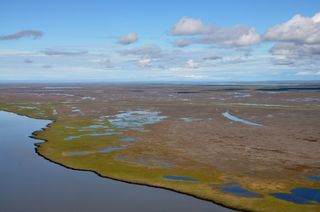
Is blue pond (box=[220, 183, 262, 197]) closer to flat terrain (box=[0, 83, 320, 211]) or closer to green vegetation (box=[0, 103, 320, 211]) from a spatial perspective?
flat terrain (box=[0, 83, 320, 211])

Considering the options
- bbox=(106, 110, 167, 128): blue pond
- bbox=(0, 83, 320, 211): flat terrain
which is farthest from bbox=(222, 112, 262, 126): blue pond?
bbox=(106, 110, 167, 128): blue pond

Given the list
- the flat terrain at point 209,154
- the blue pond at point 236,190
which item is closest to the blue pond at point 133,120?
the flat terrain at point 209,154

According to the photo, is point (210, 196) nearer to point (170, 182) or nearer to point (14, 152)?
point (170, 182)

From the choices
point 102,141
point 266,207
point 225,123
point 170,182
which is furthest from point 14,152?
point 225,123

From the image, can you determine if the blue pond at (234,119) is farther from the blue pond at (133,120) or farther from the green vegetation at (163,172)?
the green vegetation at (163,172)

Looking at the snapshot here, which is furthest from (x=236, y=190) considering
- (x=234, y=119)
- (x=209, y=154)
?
(x=234, y=119)

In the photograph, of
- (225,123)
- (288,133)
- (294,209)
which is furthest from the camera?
(225,123)
